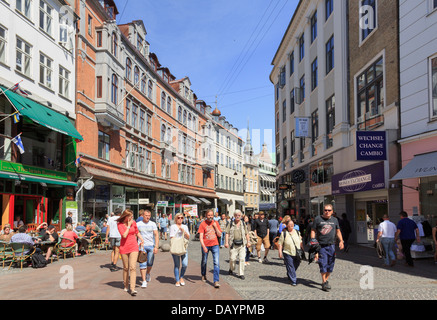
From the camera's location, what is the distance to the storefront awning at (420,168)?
41.4ft

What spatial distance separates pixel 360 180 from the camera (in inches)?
692

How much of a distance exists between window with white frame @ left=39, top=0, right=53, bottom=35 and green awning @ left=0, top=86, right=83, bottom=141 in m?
4.14

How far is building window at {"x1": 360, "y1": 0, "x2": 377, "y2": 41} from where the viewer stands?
58.2 ft

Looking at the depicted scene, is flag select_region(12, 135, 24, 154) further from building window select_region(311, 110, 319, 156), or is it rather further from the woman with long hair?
building window select_region(311, 110, 319, 156)

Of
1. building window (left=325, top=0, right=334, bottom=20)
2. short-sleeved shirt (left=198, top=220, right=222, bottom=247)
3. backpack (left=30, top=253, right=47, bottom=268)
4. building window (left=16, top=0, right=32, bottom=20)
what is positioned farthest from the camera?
building window (left=325, top=0, right=334, bottom=20)

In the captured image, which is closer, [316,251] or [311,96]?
[316,251]

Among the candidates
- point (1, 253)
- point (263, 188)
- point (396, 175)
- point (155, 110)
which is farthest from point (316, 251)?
point (263, 188)

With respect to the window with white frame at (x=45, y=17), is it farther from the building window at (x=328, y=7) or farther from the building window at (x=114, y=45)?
the building window at (x=328, y=7)

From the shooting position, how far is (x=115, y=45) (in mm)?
28672

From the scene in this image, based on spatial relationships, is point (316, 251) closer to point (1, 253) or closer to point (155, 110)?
point (1, 253)

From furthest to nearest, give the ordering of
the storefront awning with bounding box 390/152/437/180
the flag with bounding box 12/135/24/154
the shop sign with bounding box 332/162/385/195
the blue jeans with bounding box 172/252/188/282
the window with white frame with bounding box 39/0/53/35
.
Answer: the window with white frame with bounding box 39/0/53/35
the flag with bounding box 12/135/24/154
the shop sign with bounding box 332/162/385/195
the storefront awning with bounding box 390/152/437/180
the blue jeans with bounding box 172/252/188/282

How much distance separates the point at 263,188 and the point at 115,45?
2397 inches

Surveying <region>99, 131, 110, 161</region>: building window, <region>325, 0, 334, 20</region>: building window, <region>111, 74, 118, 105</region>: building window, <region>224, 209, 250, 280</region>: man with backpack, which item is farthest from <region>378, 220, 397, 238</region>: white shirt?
<region>111, 74, 118, 105</region>: building window
